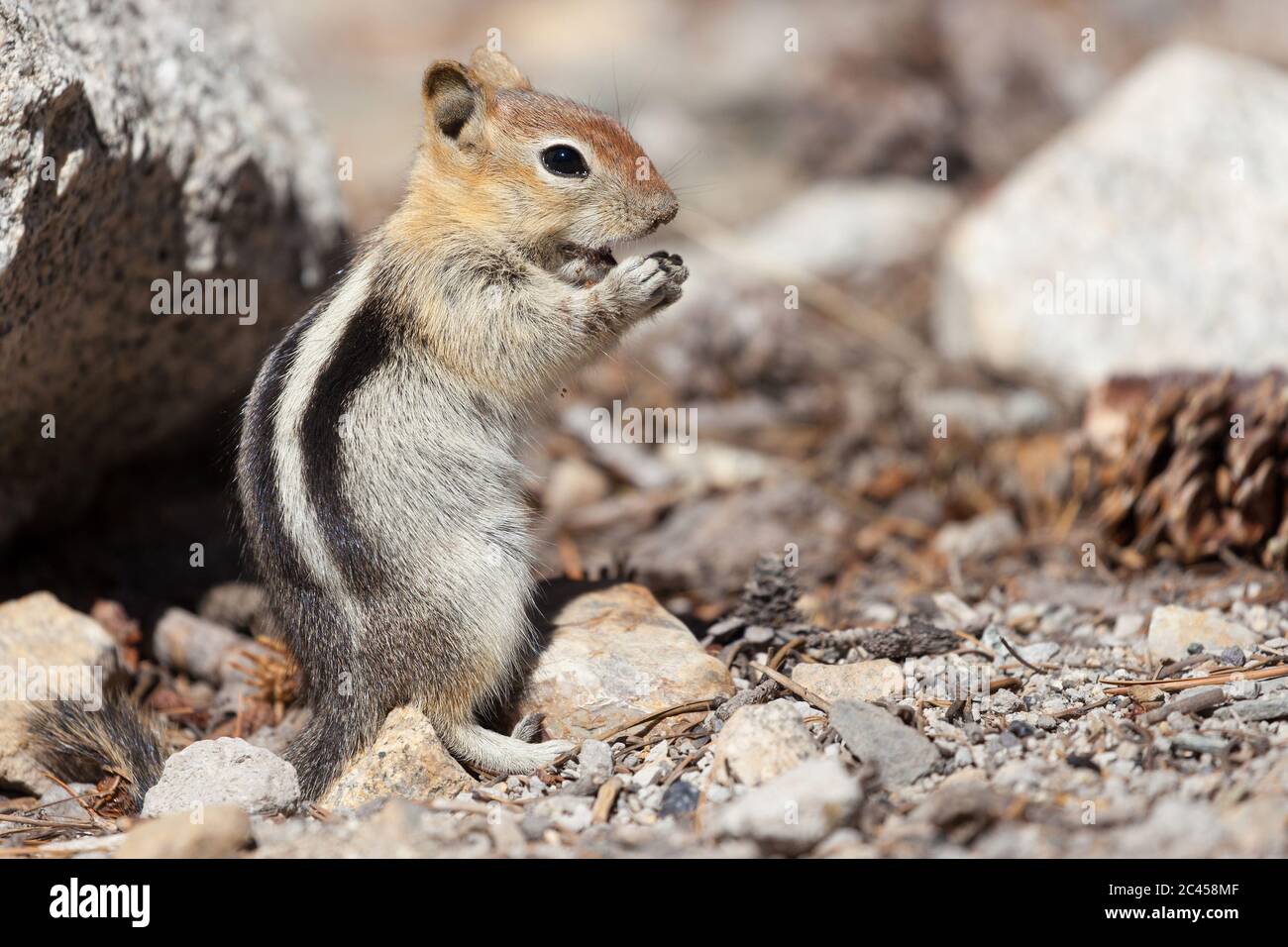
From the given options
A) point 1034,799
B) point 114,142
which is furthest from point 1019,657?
point 114,142

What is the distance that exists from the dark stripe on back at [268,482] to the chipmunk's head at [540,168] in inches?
30.4

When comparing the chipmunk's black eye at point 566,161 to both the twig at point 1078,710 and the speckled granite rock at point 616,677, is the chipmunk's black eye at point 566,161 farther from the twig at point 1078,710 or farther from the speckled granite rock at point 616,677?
the twig at point 1078,710

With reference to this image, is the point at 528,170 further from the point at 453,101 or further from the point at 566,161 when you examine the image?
the point at 453,101

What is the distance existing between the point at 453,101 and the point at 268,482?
59.5 inches

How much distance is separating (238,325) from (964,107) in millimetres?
6599

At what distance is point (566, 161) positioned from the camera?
4074mm

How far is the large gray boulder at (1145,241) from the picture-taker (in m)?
6.10

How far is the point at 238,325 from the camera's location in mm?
5207

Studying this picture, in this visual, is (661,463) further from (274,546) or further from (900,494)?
(274,546)

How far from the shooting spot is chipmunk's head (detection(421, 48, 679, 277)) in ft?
13.3

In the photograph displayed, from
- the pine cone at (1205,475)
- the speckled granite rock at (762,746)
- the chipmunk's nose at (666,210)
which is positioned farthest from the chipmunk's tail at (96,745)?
the pine cone at (1205,475)

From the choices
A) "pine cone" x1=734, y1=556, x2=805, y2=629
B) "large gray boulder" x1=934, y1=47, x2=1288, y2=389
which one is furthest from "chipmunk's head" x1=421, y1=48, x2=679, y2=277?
"large gray boulder" x1=934, y1=47, x2=1288, y2=389

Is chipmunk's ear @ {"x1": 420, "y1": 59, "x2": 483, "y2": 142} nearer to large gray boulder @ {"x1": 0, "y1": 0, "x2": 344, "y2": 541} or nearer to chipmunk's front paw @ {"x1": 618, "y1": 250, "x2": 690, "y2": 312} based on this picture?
chipmunk's front paw @ {"x1": 618, "y1": 250, "x2": 690, "y2": 312}
